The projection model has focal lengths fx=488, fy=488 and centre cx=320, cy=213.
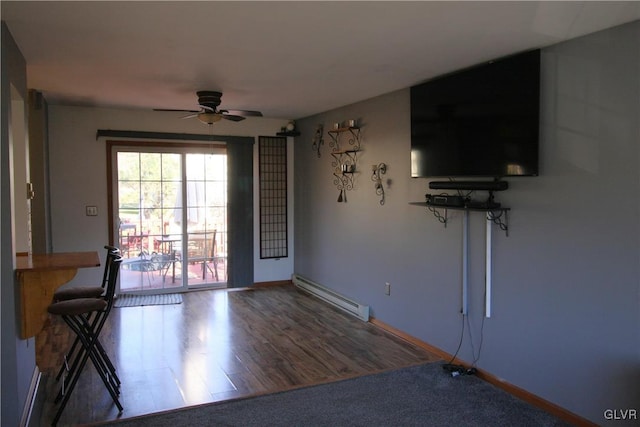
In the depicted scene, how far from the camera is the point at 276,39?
2.96 metres

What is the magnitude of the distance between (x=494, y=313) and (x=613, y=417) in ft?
3.20

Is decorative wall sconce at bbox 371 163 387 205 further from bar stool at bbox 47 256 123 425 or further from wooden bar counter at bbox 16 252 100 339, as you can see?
wooden bar counter at bbox 16 252 100 339

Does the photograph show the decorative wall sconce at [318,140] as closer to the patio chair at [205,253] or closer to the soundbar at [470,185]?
the patio chair at [205,253]

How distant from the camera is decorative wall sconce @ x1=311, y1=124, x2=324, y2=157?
609 cm

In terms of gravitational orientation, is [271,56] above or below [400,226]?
above

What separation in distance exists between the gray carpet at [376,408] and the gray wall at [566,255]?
232mm

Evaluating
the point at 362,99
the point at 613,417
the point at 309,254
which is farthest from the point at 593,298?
the point at 309,254

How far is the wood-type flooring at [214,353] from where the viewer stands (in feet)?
10.9

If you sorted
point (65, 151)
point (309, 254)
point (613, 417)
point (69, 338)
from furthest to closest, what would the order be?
point (309, 254) < point (65, 151) < point (69, 338) < point (613, 417)

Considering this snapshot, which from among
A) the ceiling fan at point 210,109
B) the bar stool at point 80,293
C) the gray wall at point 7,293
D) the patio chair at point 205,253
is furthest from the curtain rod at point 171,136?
the gray wall at point 7,293

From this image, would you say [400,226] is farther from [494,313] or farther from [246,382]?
[246,382]

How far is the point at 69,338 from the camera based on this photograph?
180 inches

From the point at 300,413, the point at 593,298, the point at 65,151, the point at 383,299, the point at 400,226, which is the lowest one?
the point at 300,413

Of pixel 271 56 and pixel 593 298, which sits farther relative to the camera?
pixel 271 56
